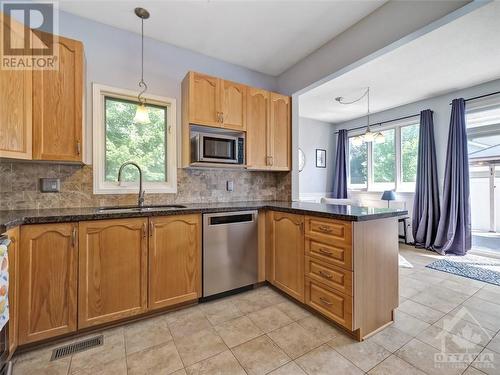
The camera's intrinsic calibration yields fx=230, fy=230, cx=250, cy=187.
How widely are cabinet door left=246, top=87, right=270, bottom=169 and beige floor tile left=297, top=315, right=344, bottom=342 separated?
165 centimetres

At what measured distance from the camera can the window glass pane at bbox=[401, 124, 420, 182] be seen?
4512 millimetres

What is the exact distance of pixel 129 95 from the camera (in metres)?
2.35

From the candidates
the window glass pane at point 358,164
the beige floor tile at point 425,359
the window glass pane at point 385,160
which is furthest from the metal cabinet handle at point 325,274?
the window glass pane at point 358,164

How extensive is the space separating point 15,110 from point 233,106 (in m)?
1.81

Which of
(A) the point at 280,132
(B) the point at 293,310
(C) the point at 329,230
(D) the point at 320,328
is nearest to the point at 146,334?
(B) the point at 293,310

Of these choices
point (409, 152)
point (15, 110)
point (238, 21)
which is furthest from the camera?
point (409, 152)

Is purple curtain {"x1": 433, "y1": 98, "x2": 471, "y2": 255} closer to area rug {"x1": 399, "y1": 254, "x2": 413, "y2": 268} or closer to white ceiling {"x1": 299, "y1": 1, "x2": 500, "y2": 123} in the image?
white ceiling {"x1": 299, "y1": 1, "x2": 500, "y2": 123}

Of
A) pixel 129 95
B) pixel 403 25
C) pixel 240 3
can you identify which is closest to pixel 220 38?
pixel 240 3

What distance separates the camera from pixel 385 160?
198 inches

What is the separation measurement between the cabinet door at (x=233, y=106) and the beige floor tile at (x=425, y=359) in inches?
94.3

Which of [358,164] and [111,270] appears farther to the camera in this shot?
[358,164]

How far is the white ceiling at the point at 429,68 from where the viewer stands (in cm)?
236

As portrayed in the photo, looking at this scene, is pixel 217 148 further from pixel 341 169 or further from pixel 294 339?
pixel 341 169

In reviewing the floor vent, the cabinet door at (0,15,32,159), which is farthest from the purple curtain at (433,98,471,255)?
the cabinet door at (0,15,32,159)
